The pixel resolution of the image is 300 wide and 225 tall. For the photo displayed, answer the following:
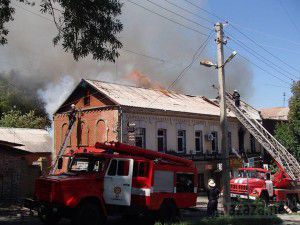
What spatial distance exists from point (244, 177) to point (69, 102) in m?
14.6

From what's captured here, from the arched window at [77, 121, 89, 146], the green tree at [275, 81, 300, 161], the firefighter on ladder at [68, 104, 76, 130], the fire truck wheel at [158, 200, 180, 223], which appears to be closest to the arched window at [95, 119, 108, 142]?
the arched window at [77, 121, 89, 146]

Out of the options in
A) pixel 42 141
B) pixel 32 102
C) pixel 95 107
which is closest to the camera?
pixel 95 107

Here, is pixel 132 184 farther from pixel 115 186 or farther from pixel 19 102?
pixel 19 102

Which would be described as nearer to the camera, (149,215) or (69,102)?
(149,215)

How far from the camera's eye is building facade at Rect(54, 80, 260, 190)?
27.5m

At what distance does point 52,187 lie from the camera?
13312 mm

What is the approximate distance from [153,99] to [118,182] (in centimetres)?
1629

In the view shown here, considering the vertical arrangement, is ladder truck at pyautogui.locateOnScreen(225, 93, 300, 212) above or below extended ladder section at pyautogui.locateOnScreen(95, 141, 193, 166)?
below

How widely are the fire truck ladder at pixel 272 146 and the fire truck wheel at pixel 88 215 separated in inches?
574

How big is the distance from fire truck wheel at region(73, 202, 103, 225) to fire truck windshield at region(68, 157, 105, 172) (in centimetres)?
130

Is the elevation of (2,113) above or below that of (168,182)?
above

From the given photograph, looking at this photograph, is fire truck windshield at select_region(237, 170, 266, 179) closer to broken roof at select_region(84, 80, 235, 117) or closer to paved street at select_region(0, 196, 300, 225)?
paved street at select_region(0, 196, 300, 225)

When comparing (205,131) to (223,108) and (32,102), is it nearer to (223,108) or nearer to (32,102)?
(223,108)

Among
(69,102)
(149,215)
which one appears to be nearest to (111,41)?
(149,215)
